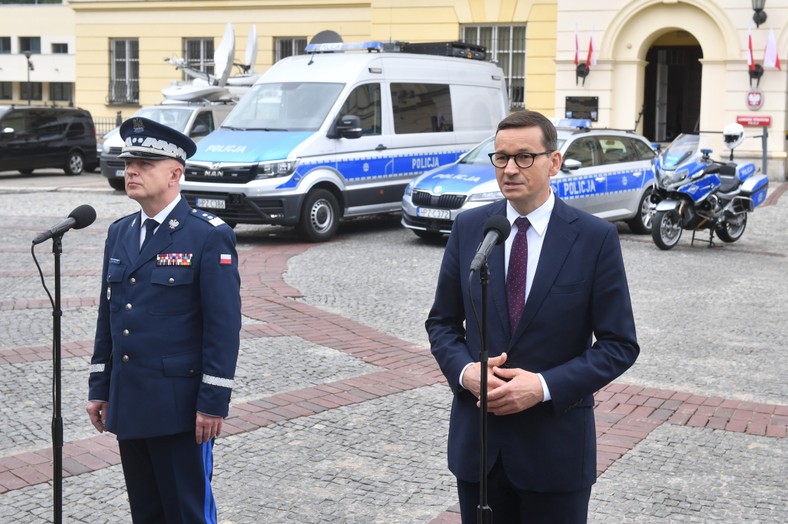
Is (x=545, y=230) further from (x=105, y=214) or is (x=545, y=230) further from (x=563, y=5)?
(x=563, y=5)

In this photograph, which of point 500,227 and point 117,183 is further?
point 117,183

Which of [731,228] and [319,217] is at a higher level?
[319,217]

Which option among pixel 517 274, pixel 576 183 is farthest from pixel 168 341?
pixel 576 183

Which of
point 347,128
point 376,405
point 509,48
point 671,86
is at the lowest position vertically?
point 376,405

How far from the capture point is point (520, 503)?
3.31 m

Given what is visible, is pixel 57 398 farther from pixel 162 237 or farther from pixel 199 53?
pixel 199 53

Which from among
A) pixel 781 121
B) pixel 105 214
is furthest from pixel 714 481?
pixel 781 121

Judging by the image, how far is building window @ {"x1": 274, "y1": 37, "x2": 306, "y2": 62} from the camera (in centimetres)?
3162

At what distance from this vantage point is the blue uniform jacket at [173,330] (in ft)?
12.5

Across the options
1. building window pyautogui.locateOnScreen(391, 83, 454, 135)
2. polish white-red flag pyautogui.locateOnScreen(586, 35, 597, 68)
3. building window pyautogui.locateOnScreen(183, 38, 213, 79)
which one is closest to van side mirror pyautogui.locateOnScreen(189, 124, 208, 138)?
building window pyautogui.locateOnScreen(391, 83, 454, 135)

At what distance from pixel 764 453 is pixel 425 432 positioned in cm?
187

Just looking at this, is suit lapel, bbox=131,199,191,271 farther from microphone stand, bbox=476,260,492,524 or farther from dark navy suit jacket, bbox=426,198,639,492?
microphone stand, bbox=476,260,492,524

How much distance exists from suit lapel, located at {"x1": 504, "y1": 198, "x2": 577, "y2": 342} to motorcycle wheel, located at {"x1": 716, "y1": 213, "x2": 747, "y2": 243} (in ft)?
39.5

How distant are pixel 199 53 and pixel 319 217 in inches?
762
